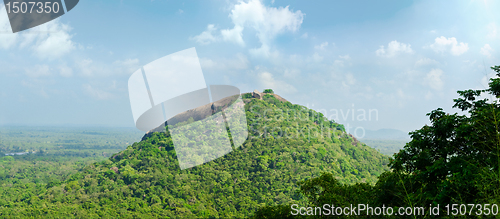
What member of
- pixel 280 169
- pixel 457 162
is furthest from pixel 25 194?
pixel 457 162

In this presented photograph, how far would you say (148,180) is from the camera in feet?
128

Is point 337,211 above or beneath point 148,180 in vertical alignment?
above

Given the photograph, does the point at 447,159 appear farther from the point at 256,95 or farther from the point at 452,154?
the point at 256,95

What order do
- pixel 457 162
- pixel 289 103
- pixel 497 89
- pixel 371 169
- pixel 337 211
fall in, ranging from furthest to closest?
pixel 289 103, pixel 371 169, pixel 337 211, pixel 497 89, pixel 457 162

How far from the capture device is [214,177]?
3909 centimetres

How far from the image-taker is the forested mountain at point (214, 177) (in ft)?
108

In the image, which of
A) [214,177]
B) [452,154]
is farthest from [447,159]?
[214,177]

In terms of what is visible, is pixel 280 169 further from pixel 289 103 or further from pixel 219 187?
pixel 289 103

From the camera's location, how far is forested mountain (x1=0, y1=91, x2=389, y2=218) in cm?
3288

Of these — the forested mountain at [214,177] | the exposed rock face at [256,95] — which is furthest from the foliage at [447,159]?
the exposed rock face at [256,95]

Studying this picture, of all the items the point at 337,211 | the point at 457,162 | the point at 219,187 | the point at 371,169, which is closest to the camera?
the point at 457,162

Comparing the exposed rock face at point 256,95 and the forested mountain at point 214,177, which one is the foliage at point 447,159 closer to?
the forested mountain at point 214,177

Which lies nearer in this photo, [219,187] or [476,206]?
[476,206]

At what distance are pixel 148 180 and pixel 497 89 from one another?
38853mm
